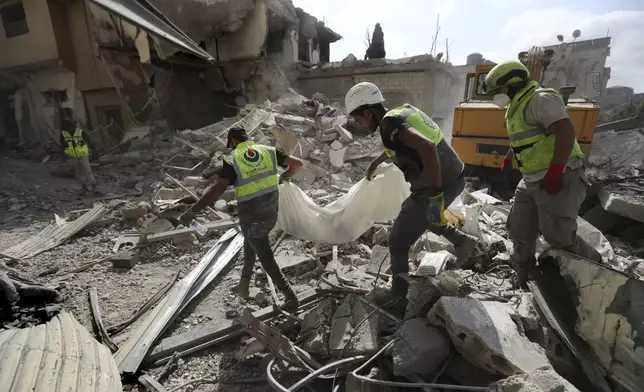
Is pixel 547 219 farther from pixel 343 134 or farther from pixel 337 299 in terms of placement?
pixel 343 134

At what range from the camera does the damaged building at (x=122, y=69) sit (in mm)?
10375

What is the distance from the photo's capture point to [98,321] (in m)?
3.00

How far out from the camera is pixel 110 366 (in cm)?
210

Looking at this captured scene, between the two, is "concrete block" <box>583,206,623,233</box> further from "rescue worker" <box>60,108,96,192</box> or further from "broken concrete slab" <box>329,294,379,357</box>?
"rescue worker" <box>60,108,96,192</box>

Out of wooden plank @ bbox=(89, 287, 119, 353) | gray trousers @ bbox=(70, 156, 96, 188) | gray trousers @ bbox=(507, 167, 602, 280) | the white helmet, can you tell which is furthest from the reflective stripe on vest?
gray trousers @ bbox=(70, 156, 96, 188)

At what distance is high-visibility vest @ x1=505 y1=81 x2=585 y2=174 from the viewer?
8.34ft

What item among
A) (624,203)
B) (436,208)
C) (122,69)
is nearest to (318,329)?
(436,208)

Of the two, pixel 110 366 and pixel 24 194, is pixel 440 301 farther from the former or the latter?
pixel 24 194

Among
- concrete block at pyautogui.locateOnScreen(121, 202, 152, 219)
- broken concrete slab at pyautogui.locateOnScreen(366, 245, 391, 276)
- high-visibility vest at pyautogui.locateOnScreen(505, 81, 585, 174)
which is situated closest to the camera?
high-visibility vest at pyautogui.locateOnScreen(505, 81, 585, 174)

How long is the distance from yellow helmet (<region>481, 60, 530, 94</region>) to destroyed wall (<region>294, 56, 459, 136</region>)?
11037 mm

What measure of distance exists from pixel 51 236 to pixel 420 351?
576 centimetres

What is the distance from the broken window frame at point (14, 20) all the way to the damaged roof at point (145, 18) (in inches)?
466

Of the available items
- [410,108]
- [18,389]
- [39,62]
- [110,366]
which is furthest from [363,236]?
[39,62]

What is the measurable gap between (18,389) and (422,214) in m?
2.60
